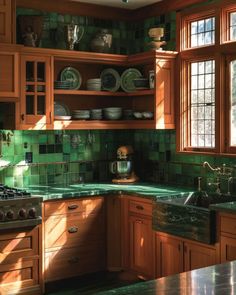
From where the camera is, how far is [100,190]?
5.13 meters

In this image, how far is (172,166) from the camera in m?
5.64

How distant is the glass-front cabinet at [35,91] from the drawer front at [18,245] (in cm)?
110

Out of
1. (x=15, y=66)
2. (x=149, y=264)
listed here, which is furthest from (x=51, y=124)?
(x=149, y=264)

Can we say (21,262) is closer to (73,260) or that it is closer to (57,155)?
(73,260)

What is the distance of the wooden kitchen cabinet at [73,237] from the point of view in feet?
16.0

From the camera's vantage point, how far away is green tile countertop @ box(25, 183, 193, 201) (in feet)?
16.0

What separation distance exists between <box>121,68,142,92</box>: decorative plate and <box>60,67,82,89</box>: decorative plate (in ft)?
1.63

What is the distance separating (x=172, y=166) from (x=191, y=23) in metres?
1.50

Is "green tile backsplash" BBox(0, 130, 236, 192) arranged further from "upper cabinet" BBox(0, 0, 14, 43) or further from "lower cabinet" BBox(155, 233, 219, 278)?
"upper cabinet" BBox(0, 0, 14, 43)

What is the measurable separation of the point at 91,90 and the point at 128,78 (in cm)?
48

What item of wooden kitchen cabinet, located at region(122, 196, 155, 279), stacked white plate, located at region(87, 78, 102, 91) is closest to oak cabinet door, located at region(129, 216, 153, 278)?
wooden kitchen cabinet, located at region(122, 196, 155, 279)

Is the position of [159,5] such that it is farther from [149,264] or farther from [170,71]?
[149,264]

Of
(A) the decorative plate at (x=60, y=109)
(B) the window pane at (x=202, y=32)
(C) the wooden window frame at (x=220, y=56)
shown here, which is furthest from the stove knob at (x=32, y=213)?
(B) the window pane at (x=202, y=32)

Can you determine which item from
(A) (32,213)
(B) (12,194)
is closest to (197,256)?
(A) (32,213)
